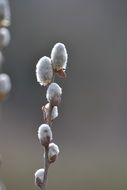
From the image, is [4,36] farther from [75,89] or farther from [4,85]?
[75,89]

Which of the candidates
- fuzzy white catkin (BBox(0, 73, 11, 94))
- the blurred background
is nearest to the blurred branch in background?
fuzzy white catkin (BBox(0, 73, 11, 94))

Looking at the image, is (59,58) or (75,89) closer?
(59,58)

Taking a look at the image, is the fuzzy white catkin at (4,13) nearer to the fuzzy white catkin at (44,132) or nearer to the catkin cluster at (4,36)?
the catkin cluster at (4,36)

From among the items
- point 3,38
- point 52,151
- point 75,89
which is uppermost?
point 3,38

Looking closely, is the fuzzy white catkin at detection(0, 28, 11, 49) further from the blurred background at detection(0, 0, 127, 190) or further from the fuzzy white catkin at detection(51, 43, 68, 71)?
the blurred background at detection(0, 0, 127, 190)

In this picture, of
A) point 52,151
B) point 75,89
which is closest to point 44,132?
point 52,151

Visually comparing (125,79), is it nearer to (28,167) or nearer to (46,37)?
(46,37)

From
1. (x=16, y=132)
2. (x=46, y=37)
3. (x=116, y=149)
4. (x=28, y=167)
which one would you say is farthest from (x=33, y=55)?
(x=28, y=167)
